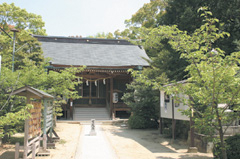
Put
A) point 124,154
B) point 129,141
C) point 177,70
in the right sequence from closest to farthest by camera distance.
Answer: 1. point 124,154
2. point 129,141
3. point 177,70

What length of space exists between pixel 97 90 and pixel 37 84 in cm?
1147

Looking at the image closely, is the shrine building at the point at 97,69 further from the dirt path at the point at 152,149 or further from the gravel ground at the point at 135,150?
the gravel ground at the point at 135,150

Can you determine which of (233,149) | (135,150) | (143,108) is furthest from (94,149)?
(143,108)

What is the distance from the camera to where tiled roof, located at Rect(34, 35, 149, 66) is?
63.2 ft

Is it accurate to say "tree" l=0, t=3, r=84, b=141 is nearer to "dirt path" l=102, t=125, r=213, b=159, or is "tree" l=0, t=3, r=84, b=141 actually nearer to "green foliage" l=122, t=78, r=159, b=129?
"dirt path" l=102, t=125, r=213, b=159

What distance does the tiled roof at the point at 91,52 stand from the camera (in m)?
19.3

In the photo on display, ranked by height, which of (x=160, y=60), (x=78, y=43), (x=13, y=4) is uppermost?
(x=13, y=4)

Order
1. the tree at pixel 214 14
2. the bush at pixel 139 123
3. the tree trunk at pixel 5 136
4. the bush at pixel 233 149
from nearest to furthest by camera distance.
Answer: the bush at pixel 233 149 → the tree trunk at pixel 5 136 → the tree at pixel 214 14 → the bush at pixel 139 123

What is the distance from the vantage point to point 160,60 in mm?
13320

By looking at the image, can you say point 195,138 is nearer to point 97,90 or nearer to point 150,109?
point 150,109

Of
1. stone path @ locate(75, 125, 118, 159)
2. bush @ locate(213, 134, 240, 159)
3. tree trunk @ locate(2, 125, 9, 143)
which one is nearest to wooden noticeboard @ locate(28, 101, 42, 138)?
tree trunk @ locate(2, 125, 9, 143)

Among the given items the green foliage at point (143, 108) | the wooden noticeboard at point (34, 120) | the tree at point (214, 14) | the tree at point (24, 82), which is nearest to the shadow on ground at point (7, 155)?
the tree at point (24, 82)

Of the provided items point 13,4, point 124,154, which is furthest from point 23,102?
point 13,4

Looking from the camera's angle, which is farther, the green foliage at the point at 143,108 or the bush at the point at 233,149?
the green foliage at the point at 143,108
